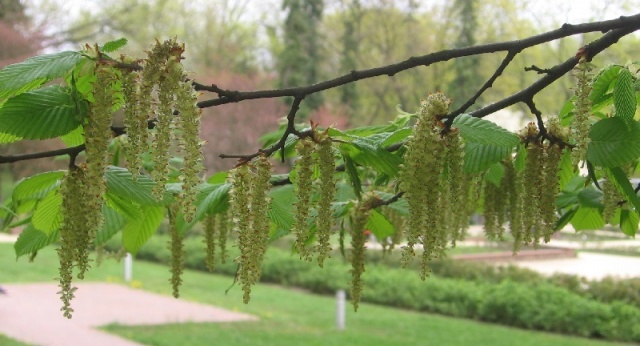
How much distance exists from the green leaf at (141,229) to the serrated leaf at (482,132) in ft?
2.83

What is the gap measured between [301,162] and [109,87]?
0.95ft

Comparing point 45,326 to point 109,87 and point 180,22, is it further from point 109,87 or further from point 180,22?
point 180,22

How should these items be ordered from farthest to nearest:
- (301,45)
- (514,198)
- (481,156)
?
1. (301,45)
2. (514,198)
3. (481,156)

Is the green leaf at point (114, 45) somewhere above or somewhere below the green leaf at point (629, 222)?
above

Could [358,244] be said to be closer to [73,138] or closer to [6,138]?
[73,138]

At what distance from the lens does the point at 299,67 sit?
23188 millimetres

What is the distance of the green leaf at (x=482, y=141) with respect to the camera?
1299mm

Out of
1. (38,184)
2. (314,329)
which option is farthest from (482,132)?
(314,329)

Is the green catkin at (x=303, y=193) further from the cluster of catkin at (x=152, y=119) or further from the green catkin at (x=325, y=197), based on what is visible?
the cluster of catkin at (x=152, y=119)

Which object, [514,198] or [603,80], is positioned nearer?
[603,80]

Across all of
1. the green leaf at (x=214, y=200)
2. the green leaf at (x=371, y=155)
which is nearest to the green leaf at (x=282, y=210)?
the green leaf at (x=214, y=200)

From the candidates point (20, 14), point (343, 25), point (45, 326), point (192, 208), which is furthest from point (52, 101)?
point (343, 25)

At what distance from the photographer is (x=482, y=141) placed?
4.30 feet

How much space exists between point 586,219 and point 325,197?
4.23 feet
